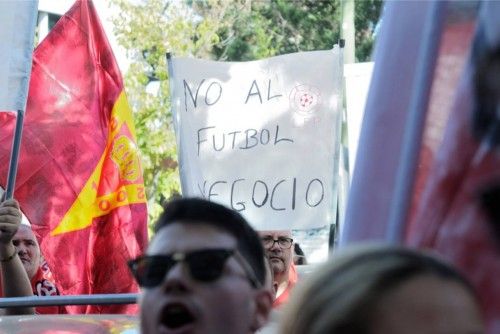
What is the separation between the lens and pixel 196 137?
Result: 7191mm

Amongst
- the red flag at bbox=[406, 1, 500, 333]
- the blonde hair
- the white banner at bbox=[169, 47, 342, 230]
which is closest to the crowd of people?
the blonde hair

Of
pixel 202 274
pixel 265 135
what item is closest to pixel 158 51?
pixel 265 135

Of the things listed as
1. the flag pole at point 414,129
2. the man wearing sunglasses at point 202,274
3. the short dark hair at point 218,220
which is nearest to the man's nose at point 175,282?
the man wearing sunglasses at point 202,274

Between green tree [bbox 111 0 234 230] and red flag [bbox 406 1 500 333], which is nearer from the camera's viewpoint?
red flag [bbox 406 1 500 333]

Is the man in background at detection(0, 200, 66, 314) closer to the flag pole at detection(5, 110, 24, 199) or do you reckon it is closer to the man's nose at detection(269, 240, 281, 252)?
the flag pole at detection(5, 110, 24, 199)

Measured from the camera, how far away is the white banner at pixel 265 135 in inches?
267

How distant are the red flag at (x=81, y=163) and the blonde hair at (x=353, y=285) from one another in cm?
454

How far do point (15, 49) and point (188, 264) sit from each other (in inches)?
168

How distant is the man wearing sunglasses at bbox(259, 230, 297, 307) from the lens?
572cm

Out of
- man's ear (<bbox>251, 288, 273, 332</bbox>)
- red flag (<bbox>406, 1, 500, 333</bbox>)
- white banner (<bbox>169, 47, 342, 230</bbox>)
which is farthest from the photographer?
white banner (<bbox>169, 47, 342, 230</bbox>)

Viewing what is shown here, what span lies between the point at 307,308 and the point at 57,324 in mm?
2299

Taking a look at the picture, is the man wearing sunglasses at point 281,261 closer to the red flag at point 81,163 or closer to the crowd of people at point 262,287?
the red flag at point 81,163

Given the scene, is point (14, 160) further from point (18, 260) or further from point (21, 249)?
point (18, 260)

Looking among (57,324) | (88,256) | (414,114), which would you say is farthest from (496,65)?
(88,256)
